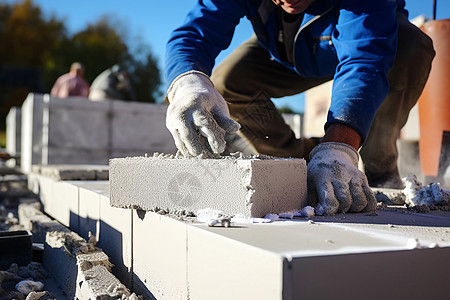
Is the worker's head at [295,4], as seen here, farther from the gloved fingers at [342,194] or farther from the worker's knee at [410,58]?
the gloved fingers at [342,194]

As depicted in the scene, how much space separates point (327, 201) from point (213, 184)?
46cm

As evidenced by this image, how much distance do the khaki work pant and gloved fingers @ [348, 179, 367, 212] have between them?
136 cm

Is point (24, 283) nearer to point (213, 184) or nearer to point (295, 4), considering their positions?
point (213, 184)

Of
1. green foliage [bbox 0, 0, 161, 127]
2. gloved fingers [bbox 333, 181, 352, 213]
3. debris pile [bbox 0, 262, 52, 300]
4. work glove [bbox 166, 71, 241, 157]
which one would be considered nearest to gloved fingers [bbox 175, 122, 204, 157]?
work glove [bbox 166, 71, 241, 157]

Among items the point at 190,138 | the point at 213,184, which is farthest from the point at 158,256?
the point at 190,138

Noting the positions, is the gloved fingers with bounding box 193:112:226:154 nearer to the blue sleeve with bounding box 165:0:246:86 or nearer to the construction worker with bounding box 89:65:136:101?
the blue sleeve with bounding box 165:0:246:86

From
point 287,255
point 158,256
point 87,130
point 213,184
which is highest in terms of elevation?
point 87,130

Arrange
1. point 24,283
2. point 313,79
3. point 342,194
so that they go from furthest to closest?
point 313,79 < point 24,283 < point 342,194

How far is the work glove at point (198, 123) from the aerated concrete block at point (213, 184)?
22 cm

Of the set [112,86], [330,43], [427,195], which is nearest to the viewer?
[427,195]

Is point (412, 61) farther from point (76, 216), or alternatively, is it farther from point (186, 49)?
point (76, 216)

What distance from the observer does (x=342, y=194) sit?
1.58 meters

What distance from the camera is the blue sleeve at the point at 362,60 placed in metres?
1.91

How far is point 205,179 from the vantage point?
1473 mm
